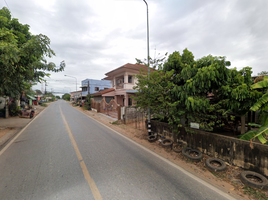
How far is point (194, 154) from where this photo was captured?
4527mm

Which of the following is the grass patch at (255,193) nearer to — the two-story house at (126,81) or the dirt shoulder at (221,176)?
the dirt shoulder at (221,176)

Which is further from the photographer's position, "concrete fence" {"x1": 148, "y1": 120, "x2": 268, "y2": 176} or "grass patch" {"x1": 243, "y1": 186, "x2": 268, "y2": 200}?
"concrete fence" {"x1": 148, "y1": 120, "x2": 268, "y2": 176}

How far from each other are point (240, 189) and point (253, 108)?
219cm

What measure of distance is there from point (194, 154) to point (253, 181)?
5.46 feet

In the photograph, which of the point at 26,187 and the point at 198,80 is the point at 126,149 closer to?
the point at 26,187

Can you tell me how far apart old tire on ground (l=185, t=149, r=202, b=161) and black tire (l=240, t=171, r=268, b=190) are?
116 cm

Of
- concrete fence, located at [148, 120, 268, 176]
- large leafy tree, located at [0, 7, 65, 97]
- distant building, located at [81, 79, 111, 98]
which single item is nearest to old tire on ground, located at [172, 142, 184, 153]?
concrete fence, located at [148, 120, 268, 176]

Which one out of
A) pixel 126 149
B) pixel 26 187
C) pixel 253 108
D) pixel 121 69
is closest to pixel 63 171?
pixel 26 187

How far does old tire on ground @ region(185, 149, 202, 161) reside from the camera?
4.09 m

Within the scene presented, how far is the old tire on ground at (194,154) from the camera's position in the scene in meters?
4.09

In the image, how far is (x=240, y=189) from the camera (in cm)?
287

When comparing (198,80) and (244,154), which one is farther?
(198,80)

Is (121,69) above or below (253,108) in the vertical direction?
above

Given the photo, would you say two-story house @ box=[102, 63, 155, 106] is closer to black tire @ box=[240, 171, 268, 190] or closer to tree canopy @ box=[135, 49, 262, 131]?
tree canopy @ box=[135, 49, 262, 131]
